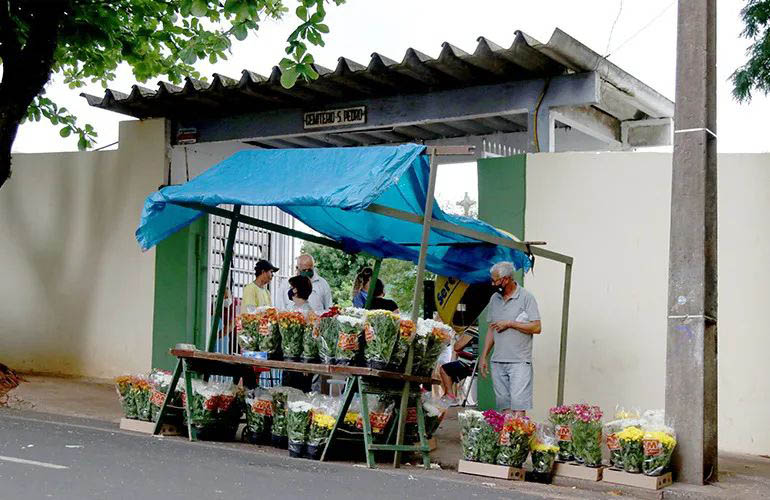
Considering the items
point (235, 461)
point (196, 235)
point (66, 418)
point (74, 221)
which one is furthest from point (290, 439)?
point (74, 221)

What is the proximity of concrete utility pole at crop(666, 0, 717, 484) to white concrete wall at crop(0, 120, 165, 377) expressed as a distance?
305 inches

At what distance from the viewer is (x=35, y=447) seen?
7.72 meters

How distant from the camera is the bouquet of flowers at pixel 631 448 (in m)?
7.46

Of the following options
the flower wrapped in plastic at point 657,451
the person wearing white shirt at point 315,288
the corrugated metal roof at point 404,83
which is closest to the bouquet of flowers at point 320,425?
the flower wrapped in plastic at point 657,451

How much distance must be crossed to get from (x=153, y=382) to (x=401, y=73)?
4.37 m

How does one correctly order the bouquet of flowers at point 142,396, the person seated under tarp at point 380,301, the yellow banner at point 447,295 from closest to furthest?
the bouquet of flowers at point 142,396
the person seated under tarp at point 380,301
the yellow banner at point 447,295

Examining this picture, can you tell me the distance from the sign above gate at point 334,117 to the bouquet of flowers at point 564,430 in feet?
17.5

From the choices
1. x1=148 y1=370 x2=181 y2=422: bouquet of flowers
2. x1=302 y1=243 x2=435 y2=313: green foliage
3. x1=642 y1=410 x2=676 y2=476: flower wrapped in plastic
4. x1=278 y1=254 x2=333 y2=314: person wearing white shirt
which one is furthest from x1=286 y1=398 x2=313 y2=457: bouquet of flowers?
x1=302 y1=243 x2=435 y2=313: green foliage

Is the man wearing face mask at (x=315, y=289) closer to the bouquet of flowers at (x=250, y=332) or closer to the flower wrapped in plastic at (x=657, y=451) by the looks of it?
the bouquet of flowers at (x=250, y=332)

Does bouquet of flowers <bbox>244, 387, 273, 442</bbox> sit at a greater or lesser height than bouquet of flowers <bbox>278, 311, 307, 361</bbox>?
lesser

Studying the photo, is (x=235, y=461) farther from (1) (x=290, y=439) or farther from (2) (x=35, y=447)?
(2) (x=35, y=447)

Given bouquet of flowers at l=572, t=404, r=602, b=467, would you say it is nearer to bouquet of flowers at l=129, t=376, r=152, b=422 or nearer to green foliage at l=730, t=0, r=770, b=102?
bouquet of flowers at l=129, t=376, r=152, b=422

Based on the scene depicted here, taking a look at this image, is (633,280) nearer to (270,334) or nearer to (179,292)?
(270,334)

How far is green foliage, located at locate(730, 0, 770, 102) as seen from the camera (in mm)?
13102
